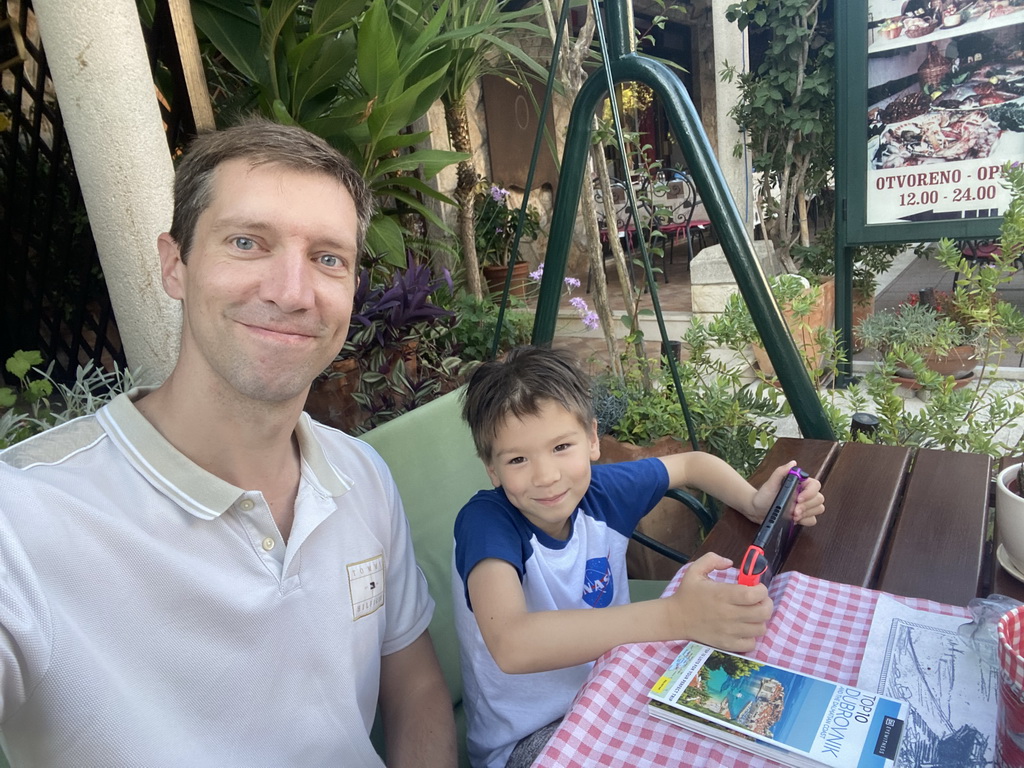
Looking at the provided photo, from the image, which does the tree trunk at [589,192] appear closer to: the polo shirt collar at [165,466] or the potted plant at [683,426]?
the potted plant at [683,426]

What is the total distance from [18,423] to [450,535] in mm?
1093

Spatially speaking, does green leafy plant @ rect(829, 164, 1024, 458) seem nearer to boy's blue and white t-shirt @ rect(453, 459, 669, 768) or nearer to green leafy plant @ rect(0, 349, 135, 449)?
boy's blue and white t-shirt @ rect(453, 459, 669, 768)

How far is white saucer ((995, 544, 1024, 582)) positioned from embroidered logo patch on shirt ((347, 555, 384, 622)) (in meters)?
0.97

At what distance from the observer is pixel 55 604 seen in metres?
0.86

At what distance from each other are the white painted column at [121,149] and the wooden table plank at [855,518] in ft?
5.56

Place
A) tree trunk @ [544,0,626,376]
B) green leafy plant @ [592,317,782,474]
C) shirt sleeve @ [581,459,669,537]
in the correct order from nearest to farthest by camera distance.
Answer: shirt sleeve @ [581,459,669,537]
green leafy plant @ [592,317,782,474]
tree trunk @ [544,0,626,376]

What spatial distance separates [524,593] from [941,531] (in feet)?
2.31

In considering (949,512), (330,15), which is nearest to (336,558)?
(949,512)

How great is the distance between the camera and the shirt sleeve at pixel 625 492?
1.44 metres

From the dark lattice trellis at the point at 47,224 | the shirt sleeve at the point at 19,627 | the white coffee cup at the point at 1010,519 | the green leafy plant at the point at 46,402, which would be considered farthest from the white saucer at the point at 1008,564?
the dark lattice trellis at the point at 47,224

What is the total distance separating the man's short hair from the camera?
3.71ft

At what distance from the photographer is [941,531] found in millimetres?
1156

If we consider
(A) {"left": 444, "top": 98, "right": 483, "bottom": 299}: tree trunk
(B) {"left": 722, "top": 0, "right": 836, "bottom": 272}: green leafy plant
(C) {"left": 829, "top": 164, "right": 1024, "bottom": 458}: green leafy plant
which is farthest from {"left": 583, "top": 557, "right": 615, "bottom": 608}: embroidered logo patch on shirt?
(B) {"left": 722, "top": 0, "right": 836, "bottom": 272}: green leafy plant

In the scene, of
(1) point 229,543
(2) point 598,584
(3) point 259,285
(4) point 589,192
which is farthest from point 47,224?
(2) point 598,584
